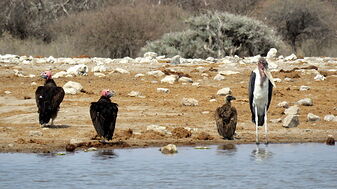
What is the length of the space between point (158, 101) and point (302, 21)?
988 inches

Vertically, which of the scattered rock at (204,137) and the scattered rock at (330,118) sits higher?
the scattered rock at (330,118)

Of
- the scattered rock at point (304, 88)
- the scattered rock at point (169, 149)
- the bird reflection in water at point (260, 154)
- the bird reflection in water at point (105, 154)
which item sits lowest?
the bird reflection in water at point (260, 154)

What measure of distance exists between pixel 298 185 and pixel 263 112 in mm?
4214

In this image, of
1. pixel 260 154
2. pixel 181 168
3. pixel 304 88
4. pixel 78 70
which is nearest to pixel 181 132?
pixel 260 154

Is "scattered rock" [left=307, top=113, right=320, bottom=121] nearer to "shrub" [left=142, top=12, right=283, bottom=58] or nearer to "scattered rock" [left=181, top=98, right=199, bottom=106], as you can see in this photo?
"scattered rock" [left=181, top=98, right=199, bottom=106]

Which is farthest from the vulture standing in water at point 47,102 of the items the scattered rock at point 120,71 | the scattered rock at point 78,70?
the scattered rock at point 120,71

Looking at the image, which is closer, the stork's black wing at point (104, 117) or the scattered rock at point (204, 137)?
the stork's black wing at point (104, 117)

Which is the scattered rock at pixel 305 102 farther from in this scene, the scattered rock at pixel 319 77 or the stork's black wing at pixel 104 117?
the stork's black wing at pixel 104 117

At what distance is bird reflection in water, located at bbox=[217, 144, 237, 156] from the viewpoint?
12711 mm

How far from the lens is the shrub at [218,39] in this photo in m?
30.8

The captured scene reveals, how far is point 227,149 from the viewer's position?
13023 mm

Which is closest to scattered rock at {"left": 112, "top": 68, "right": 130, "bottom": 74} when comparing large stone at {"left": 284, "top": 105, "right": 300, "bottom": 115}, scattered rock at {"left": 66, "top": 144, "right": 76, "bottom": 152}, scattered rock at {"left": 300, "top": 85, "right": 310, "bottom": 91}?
scattered rock at {"left": 300, "top": 85, "right": 310, "bottom": 91}

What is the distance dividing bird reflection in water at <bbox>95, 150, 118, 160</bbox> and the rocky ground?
1.19ft

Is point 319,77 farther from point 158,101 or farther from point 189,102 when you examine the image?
point 158,101
